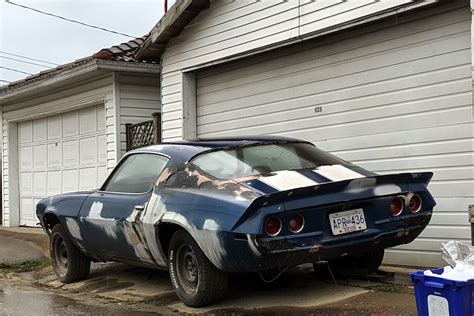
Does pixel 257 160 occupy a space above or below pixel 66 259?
above

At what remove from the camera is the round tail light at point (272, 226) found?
15.3 feet

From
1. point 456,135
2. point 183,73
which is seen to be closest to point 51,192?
point 183,73

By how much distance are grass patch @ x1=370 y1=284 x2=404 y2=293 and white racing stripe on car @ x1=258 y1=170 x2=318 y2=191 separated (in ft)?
4.17

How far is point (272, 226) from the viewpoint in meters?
4.71

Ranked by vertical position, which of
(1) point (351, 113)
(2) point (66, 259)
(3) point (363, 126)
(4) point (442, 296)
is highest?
(1) point (351, 113)

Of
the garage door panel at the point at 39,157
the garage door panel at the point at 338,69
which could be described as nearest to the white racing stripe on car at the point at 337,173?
the garage door panel at the point at 338,69

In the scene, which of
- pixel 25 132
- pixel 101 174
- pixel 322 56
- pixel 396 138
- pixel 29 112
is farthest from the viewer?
pixel 25 132

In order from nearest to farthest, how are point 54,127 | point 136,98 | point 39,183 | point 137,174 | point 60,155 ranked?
1. point 137,174
2. point 136,98
3. point 60,155
4. point 54,127
5. point 39,183


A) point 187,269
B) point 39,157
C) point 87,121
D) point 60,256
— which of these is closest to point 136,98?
point 87,121

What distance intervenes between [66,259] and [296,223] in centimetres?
376

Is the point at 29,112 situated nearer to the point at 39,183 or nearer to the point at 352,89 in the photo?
the point at 39,183

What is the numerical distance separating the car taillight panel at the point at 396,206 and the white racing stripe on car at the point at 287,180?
0.74m

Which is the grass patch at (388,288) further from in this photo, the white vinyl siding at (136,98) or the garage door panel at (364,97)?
the white vinyl siding at (136,98)

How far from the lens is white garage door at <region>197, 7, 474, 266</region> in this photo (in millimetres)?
6305
